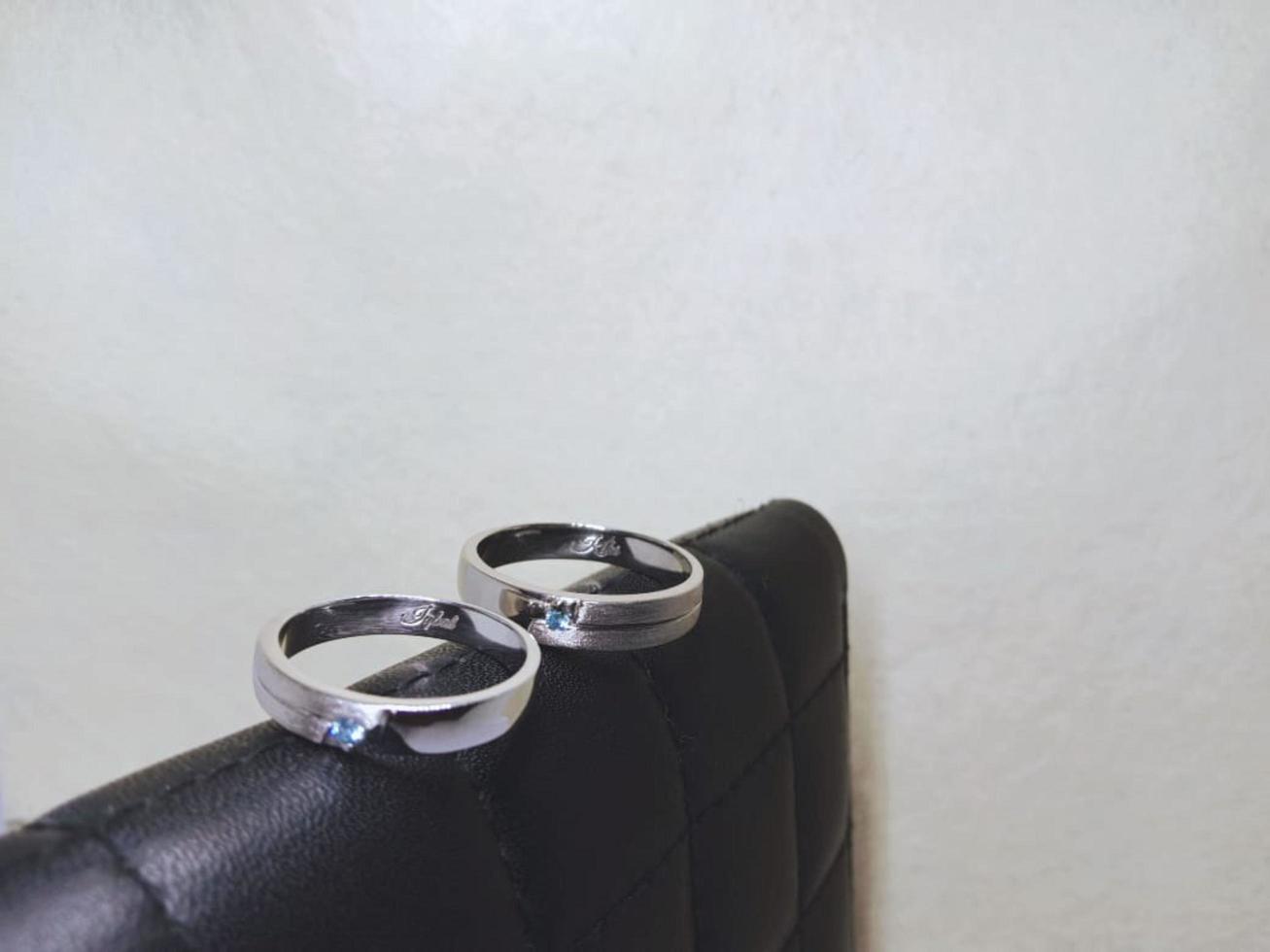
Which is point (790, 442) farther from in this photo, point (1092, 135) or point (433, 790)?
point (433, 790)

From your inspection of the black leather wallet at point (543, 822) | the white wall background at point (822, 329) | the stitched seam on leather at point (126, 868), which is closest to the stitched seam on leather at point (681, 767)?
the black leather wallet at point (543, 822)

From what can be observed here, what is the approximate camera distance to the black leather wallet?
0.94ft

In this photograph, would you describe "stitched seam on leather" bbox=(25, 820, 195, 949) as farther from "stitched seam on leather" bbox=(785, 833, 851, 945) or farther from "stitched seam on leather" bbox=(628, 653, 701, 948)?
"stitched seam on leather" bbox=(785, 833, 851, 945)

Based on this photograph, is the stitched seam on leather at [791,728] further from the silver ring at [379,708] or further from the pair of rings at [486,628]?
the silver ring at [379,708]

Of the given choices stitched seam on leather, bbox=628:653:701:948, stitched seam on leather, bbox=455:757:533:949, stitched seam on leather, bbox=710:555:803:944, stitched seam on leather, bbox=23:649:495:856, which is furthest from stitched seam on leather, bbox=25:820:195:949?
stitched seam on leather, bbox=710:555:803:944

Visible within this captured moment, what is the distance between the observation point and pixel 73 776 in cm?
137

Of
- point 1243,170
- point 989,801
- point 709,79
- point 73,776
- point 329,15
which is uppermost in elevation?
point 329,15

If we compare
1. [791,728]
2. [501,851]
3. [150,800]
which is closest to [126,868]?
[150,800]

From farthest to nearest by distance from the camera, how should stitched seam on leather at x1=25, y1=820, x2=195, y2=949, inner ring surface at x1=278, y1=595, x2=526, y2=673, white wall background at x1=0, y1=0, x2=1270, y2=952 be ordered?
white wall background at x1=0, y1=0, x2=1270, y2=952 < inner ring surface at x1=278, y1=595, x2=526, y2=673 < stitched seam on leather at x1=25, y1=820, x2=195, y2=949

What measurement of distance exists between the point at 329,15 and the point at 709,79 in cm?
42

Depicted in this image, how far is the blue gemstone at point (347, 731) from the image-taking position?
34 centimetres

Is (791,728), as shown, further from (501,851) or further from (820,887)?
(501,851)

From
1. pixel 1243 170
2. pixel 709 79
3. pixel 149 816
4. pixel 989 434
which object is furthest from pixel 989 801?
pixel 149 816

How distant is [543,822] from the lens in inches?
15.7
